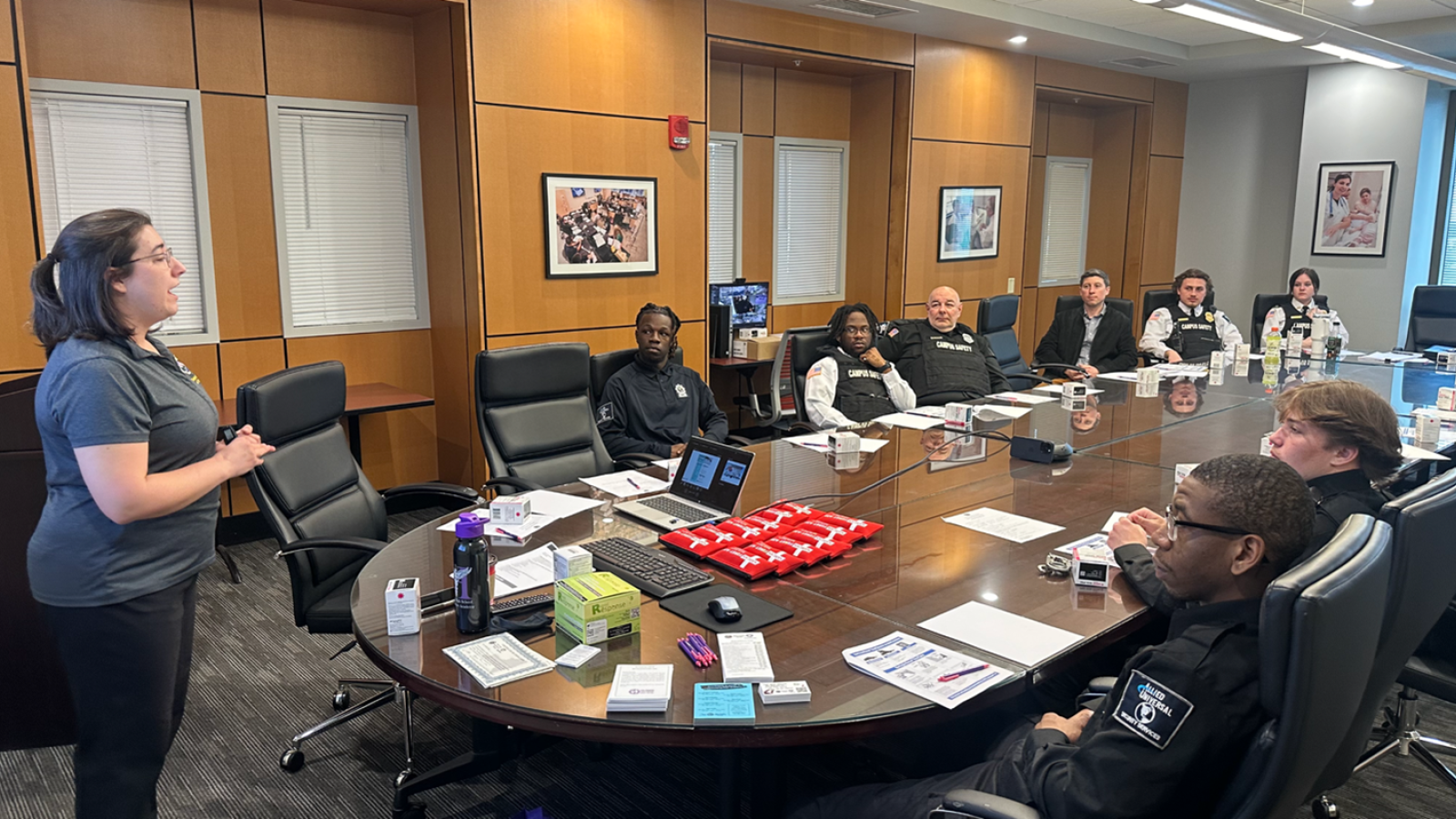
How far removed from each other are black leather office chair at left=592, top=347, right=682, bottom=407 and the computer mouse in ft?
7.47

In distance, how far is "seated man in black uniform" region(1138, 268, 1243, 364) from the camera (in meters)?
6.91

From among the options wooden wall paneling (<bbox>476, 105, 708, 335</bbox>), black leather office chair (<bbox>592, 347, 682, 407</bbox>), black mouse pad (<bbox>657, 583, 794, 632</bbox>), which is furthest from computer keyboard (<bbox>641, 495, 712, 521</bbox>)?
wooden wall paneling (<bbox>476, 105, 708, 335</bbox>)

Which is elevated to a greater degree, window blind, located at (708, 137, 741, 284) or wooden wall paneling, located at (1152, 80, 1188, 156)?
wooden wall paneling, located at (1152, 80, 1188, 156)

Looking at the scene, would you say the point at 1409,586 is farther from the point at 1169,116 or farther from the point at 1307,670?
the point at 1169,116

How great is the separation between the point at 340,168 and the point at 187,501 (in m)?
3.68

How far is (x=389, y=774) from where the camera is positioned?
9.20 feet

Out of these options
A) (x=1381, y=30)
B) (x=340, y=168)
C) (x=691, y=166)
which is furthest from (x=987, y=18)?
(x=340, y=168)

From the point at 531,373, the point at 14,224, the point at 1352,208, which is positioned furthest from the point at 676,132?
Answer: the point at 1352,208

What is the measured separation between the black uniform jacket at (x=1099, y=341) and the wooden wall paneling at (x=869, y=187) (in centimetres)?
136

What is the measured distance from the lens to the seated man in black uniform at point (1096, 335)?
6582mm

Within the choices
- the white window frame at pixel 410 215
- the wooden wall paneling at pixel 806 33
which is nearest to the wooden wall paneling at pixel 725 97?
the wooden wall paneling at pixel 806 33

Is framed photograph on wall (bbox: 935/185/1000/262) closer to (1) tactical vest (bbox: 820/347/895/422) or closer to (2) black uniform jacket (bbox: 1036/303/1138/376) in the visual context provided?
(2) black uniform jacket (bbox: 1036/303/1138/376)

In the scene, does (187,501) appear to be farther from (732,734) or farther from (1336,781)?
(1336,781)

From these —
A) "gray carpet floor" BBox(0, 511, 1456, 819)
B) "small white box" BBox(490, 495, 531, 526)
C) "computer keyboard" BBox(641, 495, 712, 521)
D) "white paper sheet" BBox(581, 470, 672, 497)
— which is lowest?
"gray carpet floor" BBox(0, 511, 1456, 819)
